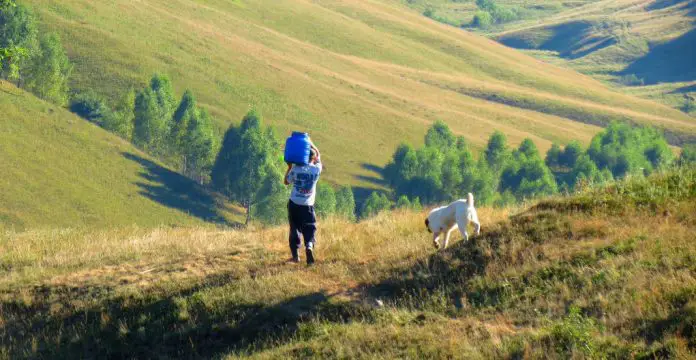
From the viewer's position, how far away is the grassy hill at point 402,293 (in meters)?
12.3

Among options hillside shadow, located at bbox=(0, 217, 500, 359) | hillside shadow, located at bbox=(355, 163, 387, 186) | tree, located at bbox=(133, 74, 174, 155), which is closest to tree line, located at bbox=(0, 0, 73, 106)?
tree, located at bbox=(133, 74, 174, 155)

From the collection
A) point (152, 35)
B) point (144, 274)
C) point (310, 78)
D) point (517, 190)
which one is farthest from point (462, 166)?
point (144, 274)

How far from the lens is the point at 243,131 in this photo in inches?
5669

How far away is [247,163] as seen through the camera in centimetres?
13950

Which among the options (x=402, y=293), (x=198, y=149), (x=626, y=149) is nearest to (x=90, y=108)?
(x=198, y=149)

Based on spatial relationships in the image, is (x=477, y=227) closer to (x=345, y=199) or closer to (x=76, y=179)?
(x=76, y=179)

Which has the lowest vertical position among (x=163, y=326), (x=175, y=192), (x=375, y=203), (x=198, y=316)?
(x=175, y=192)

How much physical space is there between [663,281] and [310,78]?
536 feet

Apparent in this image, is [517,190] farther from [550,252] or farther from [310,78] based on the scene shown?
[550,252]

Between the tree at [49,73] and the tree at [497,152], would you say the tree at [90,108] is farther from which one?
the tree at [497,152]

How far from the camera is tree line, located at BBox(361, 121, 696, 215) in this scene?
149750mm

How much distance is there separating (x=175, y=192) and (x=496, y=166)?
6685 cm

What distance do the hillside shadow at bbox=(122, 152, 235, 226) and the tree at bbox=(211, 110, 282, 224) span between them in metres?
6.45

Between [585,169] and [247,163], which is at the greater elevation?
[585,169]
